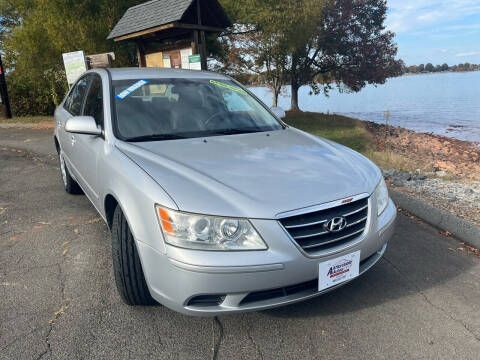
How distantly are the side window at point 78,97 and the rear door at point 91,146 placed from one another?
0.49 ft

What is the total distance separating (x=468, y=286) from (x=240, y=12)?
1370 cm

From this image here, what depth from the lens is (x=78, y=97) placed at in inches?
160

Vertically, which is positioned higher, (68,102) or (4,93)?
(4,93)

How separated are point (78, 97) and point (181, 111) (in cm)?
166

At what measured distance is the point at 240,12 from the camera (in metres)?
14.2

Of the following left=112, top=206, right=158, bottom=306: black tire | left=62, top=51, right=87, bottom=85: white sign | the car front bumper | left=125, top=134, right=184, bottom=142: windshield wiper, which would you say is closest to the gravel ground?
the car front bumper

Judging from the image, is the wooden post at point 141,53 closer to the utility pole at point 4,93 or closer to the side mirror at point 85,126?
the utility pole at point 4,93

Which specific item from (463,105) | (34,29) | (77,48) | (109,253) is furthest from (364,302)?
(463,105)

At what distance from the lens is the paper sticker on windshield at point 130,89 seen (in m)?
3.07

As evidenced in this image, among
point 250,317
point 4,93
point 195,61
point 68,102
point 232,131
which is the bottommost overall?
point 250,317

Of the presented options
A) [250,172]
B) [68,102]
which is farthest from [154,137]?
[68,102]

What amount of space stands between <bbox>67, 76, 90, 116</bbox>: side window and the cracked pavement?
1447 millimetres

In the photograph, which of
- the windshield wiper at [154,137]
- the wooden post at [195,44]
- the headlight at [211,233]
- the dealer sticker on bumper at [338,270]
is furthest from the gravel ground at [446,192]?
the wooden post at [195,44]

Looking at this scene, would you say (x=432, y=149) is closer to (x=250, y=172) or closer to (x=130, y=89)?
(x=130, y=89)
